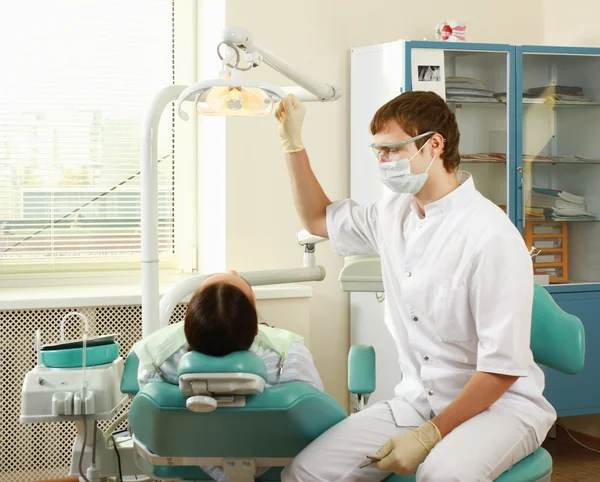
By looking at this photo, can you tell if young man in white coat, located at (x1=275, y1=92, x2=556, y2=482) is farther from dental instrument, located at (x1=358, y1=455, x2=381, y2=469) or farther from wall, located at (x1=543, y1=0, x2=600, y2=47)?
wall, located at (x1=543, y1=0, x2=600, y2=47)

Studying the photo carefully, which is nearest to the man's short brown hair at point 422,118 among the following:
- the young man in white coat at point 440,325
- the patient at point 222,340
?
the young man in white coat at point 440,325

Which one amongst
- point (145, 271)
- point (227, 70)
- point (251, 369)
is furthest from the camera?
point (145, 271)

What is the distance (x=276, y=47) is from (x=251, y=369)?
2.07 m

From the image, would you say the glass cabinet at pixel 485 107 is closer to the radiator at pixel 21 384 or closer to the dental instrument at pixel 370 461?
the radiator at pixel 21 384

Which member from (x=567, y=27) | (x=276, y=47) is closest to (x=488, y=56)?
(x=567, y=27)

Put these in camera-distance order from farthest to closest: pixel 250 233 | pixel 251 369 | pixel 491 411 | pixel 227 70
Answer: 1. pixel 250 233
2. pixel 227 70
3. pixel 491 411
4. pixel 251 369

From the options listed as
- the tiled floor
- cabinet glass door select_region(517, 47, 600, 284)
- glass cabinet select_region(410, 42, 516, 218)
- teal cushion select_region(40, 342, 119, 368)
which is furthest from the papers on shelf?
teal cushion select_region(40, 342, 119, 368)

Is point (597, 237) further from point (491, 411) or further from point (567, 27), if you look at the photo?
point (491, 411)

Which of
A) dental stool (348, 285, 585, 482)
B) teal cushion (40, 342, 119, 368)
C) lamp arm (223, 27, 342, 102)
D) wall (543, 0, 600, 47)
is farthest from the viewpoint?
wall (543, 0, 600, 47)

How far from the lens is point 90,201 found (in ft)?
11.6

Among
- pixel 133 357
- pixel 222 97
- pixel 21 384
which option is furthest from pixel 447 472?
pixel 21 384

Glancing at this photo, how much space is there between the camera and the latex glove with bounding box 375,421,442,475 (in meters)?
1.70

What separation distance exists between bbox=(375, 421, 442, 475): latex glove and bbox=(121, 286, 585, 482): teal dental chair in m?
0.11

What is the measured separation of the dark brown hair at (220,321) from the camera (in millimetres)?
1645
